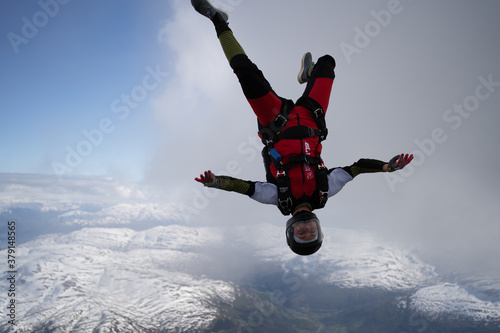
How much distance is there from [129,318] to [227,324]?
7094 centimetres

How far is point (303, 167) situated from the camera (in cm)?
554

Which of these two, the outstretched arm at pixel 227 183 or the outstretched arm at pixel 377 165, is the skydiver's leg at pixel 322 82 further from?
the outstretched arm at pixel 227 183

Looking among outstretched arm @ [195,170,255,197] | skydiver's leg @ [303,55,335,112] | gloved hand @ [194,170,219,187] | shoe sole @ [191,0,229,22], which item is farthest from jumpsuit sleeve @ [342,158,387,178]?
shoe sole @ [191,0,229,22]

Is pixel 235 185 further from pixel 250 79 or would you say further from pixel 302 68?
pixel 302 68

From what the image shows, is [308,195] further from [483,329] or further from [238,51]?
[483,329]

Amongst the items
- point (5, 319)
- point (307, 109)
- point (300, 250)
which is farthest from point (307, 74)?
point (5, 319)

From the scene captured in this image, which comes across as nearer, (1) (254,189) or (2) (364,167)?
(1) (254,189)

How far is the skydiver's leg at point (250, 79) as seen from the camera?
5.39 meters

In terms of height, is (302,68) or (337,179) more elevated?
(302,68)

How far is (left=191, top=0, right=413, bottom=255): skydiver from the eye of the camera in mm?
5340

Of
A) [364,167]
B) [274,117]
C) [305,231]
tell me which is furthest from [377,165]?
[274,117]

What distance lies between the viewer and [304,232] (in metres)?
5.28

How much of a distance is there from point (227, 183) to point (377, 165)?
3.31 meters

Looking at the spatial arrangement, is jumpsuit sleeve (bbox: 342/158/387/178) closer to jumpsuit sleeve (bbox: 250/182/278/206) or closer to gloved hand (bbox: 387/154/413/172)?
gloved hand (bbox: 387/154/413/172)
